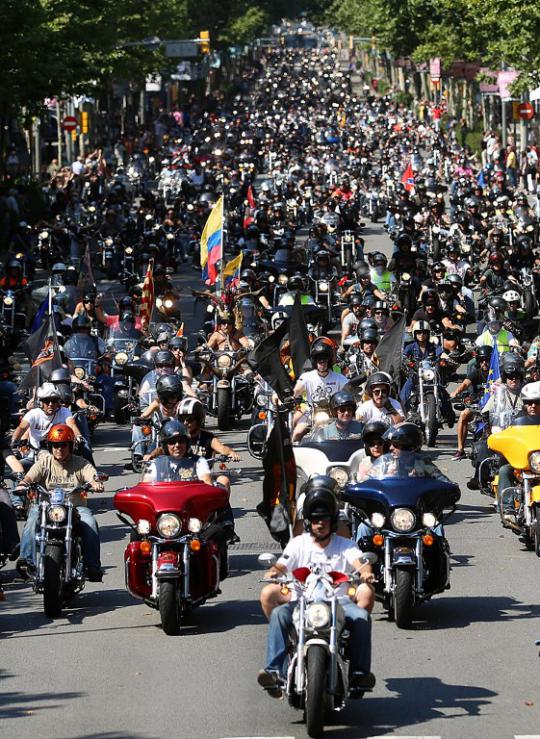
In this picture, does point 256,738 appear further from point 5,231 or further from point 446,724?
point 5,231

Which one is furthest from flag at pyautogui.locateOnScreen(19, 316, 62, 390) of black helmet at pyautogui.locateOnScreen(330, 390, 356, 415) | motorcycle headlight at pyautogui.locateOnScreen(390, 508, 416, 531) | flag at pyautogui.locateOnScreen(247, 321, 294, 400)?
motorcycle headlight at pyautogui.locateOnScreen(390, 508, 416, 531)

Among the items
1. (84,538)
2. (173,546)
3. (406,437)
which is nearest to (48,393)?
(84,538)

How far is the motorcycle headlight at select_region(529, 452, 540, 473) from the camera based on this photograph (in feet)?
55.0

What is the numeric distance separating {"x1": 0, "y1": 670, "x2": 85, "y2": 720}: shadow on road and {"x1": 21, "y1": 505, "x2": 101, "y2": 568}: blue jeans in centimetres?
239

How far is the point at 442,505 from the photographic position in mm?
14484

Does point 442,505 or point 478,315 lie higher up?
point 442,505

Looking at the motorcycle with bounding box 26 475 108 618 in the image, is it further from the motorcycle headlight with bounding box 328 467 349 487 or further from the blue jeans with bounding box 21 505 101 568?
the motorcycle headlight with bounding box 328 467 349 487

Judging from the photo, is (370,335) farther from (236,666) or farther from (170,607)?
(236,666)

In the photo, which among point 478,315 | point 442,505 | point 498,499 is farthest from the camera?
point 478,315

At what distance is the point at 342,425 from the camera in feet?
54.6

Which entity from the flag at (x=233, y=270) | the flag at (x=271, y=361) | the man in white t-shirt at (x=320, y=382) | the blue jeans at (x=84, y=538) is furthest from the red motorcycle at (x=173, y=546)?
the flag at (x=233, y=270)

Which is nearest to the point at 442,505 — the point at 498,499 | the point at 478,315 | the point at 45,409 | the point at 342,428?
the point at 342,428

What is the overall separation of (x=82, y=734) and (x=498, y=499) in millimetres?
7344

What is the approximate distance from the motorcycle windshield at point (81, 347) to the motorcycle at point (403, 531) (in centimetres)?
1211
